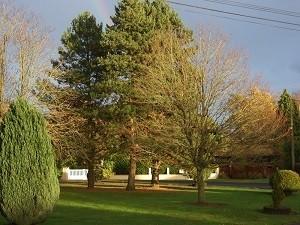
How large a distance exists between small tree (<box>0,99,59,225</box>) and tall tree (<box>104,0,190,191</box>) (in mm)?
19765

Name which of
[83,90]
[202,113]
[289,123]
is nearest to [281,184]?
[202,113]

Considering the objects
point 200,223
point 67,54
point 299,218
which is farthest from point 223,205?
point 67,54

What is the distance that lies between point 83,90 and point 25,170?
24363 millimetres

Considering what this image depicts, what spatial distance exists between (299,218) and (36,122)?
1205 centimetres

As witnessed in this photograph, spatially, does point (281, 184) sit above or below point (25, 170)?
below

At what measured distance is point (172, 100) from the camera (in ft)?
92.3

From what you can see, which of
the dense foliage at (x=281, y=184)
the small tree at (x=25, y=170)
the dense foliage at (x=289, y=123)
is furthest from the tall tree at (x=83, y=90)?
the dense foliage at (x=289, y=123)

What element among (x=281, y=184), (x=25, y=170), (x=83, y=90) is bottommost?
(x=281, y=184)

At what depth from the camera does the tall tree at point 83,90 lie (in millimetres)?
35719

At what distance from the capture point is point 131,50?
37156 millimetres

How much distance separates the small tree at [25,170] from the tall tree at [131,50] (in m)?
19.8

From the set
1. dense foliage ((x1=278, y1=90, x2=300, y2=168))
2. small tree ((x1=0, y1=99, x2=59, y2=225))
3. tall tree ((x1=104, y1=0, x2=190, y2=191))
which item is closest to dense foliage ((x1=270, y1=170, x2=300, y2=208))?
tall tree ((x1=104, y1=0, x2=190, y2=191))

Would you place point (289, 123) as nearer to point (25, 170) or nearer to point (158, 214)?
point (158, 214)

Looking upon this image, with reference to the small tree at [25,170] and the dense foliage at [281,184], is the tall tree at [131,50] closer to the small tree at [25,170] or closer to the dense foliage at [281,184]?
the dense foliage at [281,184]
